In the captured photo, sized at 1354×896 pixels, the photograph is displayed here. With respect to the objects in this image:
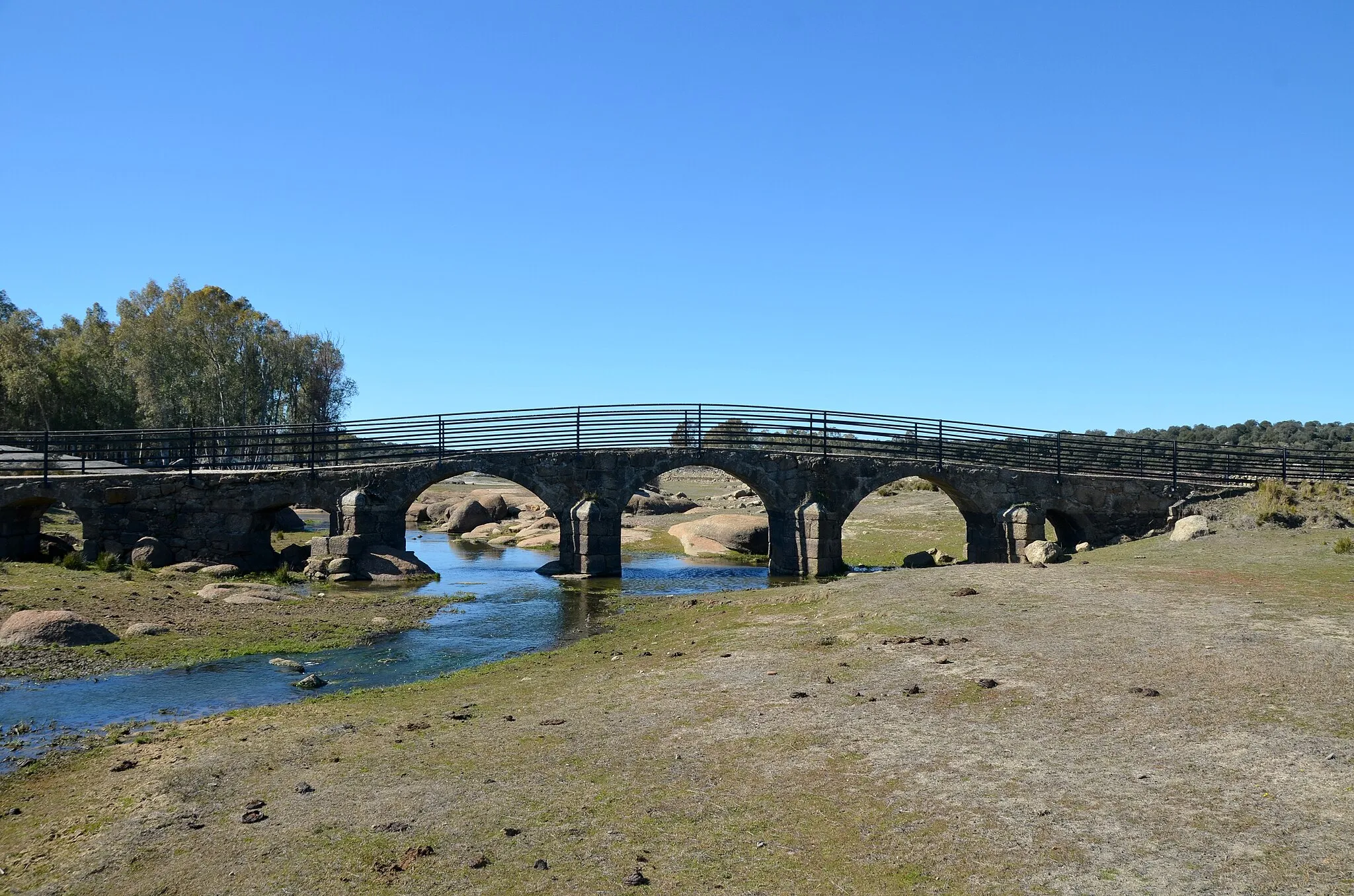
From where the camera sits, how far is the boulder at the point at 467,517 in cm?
4872

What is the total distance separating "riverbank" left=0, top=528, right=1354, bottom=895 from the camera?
7180mm

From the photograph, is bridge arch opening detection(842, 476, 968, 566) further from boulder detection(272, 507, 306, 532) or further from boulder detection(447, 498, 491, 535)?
boulder detection(272, 507, 306, 532)

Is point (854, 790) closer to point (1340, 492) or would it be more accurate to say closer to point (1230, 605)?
point (1230, 605)

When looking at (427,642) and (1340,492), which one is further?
(1340,492)

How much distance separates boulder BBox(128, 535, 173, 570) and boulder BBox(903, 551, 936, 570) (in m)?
24.4

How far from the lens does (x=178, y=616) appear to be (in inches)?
826

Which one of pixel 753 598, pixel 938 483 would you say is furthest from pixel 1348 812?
pixel 938 483

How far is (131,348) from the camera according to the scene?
217 feet

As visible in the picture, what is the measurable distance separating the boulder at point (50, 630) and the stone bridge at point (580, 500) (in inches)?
508

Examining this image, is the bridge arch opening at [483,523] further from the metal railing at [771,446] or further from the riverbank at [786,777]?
the riverbank at [786,777]

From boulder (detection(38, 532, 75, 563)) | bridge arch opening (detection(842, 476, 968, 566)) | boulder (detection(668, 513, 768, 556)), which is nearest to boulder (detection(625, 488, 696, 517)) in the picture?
boulder (detection(668, 513, 768, 556))

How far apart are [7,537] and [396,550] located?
40.7ft

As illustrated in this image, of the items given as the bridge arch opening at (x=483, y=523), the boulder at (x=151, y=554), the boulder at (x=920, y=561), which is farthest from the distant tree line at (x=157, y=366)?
the boulder at (x=920, y=561)

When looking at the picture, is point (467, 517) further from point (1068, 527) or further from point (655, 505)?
point (1068, 527)
